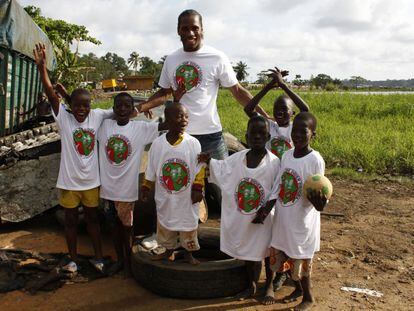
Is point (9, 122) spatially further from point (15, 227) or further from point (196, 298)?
point (196, 298)

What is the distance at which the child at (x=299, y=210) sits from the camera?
3.09 metres

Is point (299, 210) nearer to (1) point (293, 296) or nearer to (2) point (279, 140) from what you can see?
(1) point (293, 296)

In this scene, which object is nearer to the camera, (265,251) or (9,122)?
(265,251)

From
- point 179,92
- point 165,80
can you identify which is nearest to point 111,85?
point 165,80

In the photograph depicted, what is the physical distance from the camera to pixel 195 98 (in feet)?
11.9

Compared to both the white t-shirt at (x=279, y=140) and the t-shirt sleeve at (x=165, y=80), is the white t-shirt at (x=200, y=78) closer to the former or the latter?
the t-shirt sleeve at (x=165, y=80)

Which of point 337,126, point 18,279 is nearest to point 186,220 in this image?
point 18,279

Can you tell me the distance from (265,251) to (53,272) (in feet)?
6.06

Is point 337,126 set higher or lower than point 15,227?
higher

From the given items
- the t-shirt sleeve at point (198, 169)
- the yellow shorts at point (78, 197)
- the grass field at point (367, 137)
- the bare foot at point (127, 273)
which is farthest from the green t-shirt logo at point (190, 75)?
the grass field at point (367, 137)

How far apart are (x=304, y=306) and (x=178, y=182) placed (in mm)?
1331

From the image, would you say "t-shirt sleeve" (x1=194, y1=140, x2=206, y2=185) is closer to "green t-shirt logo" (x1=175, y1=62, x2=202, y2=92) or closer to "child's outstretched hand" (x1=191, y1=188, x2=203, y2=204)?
"child's outstretched hand" (x1=191, y1=188, x2=203, y2=204)

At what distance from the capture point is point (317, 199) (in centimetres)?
293

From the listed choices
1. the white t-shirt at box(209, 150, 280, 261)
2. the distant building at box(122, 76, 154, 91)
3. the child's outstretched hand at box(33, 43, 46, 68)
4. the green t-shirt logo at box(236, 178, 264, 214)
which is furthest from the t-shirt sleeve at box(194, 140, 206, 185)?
the distant building at box(122, 76, 154, 91)
